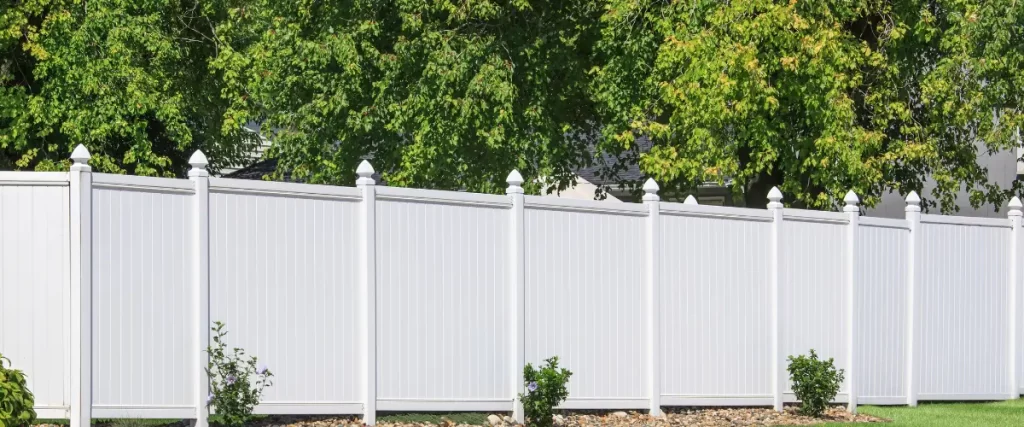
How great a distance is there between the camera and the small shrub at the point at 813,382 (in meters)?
12.7

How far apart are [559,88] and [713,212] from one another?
9237 millimetres

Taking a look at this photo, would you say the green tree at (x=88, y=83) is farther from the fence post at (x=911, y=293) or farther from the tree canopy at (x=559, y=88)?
the fence post at (x=911, y=293)

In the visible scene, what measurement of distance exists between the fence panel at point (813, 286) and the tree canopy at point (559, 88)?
4057 mm

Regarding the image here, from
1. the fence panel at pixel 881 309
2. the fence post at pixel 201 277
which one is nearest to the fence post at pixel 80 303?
the fence post at pixel 201 277

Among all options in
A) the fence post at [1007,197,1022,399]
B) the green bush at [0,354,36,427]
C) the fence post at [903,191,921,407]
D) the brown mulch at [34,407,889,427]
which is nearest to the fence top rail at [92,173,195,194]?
the green bush at [0,354,36,427]

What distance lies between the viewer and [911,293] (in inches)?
557

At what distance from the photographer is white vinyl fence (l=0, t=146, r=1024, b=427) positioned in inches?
337

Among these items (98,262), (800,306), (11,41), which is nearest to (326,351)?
(98,262)

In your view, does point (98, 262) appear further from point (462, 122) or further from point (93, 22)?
point (93, 22)

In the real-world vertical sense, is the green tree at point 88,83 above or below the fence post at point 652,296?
above

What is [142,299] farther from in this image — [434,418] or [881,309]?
[881,309]

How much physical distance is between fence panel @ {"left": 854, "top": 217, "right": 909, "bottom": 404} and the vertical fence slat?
258 centimetres

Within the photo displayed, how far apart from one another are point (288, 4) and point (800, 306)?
11349 mm

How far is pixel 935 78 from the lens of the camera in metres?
17.9
